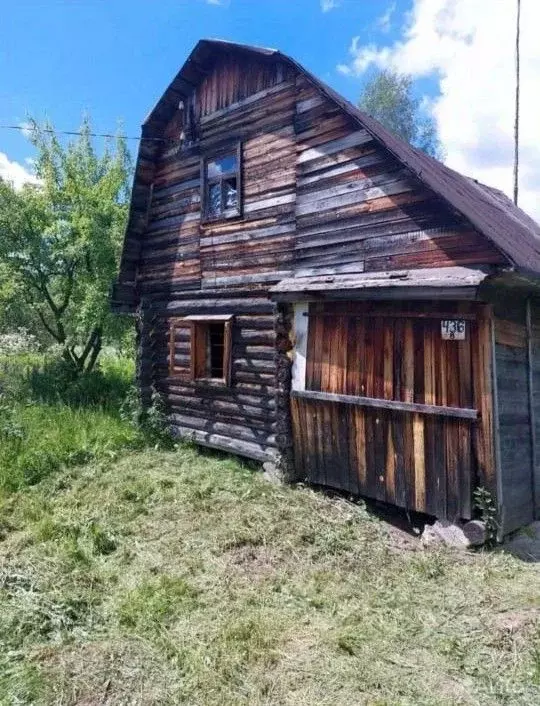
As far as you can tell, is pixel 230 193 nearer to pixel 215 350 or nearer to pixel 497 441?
pixel 215 350

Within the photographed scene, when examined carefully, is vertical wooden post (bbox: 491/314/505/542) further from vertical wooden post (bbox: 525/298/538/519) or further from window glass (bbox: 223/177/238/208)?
window glass (bbox: 223/177/238/208)

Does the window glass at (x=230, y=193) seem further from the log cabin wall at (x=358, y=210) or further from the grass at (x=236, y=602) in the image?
the grass at (x=236, y=602)

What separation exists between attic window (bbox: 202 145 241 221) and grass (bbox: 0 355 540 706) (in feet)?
15.0

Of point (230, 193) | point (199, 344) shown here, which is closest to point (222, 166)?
point (230, 193)

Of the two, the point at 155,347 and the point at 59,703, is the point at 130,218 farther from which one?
the point at 59,703

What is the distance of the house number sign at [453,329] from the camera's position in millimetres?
5617

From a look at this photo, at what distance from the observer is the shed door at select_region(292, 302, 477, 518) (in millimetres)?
5723

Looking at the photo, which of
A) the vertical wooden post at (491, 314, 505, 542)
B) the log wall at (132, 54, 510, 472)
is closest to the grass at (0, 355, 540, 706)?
the vertical wooden post at (491, 314, 505, 542)

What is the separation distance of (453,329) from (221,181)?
5.21m

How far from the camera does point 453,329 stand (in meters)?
5.69

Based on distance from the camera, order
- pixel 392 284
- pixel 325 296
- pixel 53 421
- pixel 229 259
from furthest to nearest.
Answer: pixel 53 421
pixel 229 259
pixel 325 296
pixel 392 284

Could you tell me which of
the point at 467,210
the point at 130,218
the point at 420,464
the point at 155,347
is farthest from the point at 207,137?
the point at 420,464

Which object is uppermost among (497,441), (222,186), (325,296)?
(222,186)

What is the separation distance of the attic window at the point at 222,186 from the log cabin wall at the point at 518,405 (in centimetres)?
473
